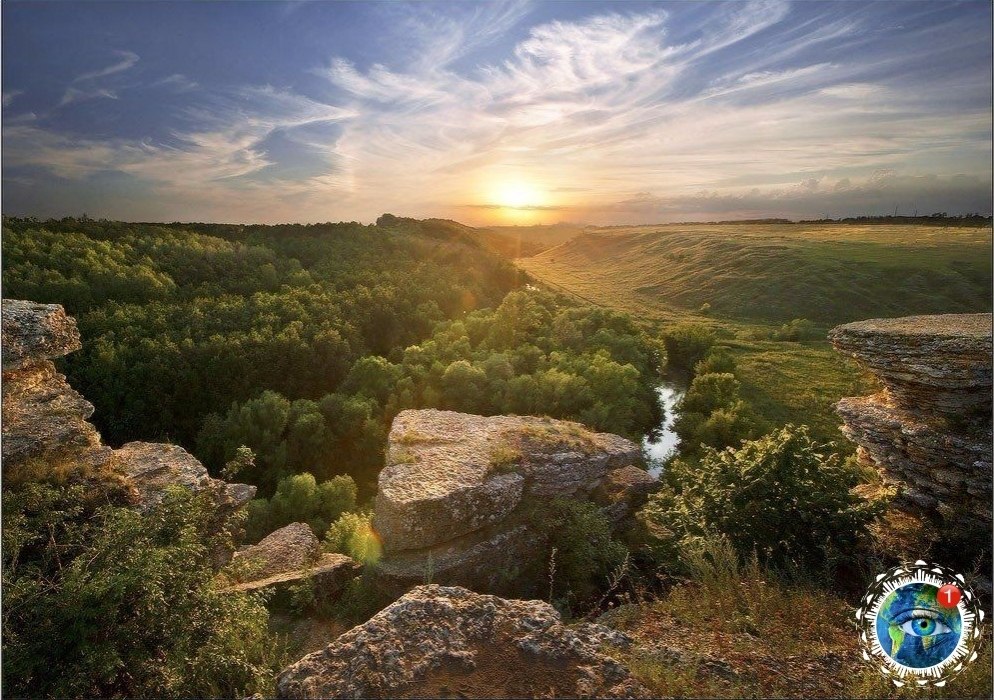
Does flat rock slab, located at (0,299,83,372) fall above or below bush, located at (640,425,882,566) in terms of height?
above

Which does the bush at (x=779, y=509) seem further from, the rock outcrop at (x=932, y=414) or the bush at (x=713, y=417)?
the bush at (x=713, y=417)

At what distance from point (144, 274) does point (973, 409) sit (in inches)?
1139

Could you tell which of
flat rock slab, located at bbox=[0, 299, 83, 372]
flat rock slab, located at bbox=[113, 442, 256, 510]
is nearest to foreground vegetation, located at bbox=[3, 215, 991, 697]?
flat rock slab, located at bbox=[113, 442, 256, 510]

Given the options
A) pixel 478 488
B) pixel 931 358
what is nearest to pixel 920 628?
pixel 931 358

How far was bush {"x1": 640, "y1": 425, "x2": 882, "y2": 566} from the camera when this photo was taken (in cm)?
704

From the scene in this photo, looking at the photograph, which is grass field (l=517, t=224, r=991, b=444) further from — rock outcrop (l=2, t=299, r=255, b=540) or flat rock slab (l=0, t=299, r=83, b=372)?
flat rock slab (l=0, t=299, r=83, b=372)

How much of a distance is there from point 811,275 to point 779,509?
45.8 meters

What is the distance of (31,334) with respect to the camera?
7023 millimetres

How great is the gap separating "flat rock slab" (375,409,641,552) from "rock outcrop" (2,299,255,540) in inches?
125

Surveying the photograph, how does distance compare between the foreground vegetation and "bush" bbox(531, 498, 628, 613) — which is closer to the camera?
the foreground vegetation

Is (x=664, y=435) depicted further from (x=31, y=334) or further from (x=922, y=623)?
(x=31, y=334)

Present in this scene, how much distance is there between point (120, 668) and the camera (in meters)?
4.36

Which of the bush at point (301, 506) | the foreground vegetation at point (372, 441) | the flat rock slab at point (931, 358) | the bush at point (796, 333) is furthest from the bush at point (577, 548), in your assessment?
the bush at point (796, 333)

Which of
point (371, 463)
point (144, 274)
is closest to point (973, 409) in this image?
point (371, 463)
